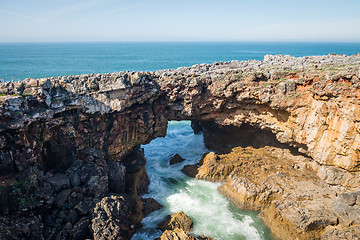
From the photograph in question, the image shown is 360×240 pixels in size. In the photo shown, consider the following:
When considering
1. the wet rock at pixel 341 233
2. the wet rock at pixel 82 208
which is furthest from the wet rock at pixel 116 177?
the wet rock at pixel 341 233

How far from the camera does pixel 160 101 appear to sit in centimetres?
2400

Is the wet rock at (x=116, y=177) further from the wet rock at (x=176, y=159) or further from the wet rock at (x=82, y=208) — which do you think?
the wet rock at (x=176, y=159)

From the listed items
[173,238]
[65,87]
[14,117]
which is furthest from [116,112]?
[173,238]

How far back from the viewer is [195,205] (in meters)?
20.8

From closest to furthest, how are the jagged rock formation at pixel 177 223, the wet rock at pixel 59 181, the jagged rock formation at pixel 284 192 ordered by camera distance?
the wet rock at pixel 59 181
the jagged rock formation at pixel 284 192
the jagged rock formation at pixel 177 223

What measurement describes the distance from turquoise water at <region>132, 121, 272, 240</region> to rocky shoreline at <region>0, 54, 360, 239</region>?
0.94 metres

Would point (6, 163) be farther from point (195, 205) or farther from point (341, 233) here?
point (341, 233)

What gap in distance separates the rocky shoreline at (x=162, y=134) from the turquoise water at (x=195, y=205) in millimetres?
945

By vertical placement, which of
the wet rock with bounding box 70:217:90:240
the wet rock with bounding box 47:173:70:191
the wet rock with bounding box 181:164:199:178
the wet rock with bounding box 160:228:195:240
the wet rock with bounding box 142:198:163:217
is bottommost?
the wet rock with bounding box 142:198:163:217

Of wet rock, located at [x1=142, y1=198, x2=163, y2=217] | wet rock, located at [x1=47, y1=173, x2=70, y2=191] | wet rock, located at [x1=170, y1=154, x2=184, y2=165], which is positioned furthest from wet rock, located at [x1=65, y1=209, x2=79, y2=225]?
wet rock, located at [x1=170, y1=154, x2=184, y2=165]

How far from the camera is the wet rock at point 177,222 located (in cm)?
1767

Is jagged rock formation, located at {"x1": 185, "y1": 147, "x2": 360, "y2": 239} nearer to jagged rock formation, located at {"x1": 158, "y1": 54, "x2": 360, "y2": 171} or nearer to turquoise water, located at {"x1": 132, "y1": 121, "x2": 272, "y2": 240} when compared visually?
turquoise water, located at {"x1": 132, "y1": 121, "x2": 272, "y2": 240}

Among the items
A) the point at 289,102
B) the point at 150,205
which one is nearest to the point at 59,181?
the point at 150,205

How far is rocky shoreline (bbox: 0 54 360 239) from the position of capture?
1525 cm
